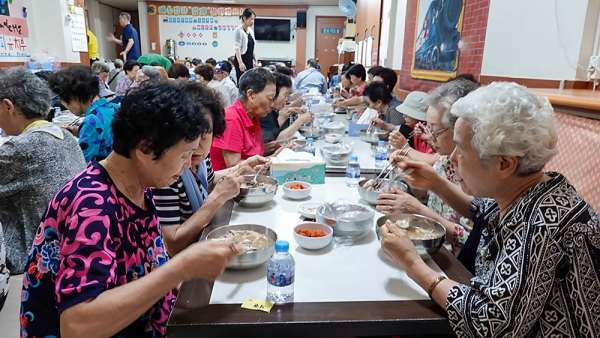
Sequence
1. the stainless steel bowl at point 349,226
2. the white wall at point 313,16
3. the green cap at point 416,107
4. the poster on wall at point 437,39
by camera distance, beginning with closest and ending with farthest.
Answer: the stainless steel bowl at point 349,226 < the green cap at point 416,107 < the poster on wall at point 437,39 < the white wall at point 313,16

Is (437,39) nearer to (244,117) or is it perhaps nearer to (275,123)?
(275,123)

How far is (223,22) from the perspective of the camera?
13953 millimetres

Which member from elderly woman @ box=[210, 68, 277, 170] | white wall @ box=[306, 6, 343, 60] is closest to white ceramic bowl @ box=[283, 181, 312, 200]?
elderly woman @ box=[210, 68, 277, 170]

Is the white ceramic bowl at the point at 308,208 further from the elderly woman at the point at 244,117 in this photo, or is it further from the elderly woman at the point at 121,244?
the elderly woman at the point at 244,117

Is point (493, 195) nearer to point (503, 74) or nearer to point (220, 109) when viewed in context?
point (220, 109)

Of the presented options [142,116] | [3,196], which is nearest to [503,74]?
[142,116]

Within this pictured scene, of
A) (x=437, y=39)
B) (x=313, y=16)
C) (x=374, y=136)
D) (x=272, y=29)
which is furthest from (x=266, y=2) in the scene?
(x=374, y=136)

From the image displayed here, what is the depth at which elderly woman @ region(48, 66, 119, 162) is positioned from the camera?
297cm

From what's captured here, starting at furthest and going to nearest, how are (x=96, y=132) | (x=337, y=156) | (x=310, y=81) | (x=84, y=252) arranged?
(x=310, y=81) < (x=96, y=132) < (x=337, y=156) < (x=84, y=252)

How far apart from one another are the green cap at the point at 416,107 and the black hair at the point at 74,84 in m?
2.47

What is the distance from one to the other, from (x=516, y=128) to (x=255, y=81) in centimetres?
197

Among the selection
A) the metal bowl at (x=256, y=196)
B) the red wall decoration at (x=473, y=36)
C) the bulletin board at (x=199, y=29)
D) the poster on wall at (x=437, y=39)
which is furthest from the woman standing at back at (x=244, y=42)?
the bulletin board at (x=199, y=29)

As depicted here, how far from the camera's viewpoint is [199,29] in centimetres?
1405

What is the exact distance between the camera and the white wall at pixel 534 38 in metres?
2.49
